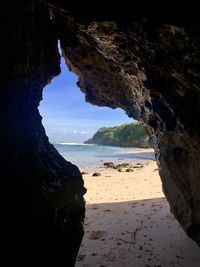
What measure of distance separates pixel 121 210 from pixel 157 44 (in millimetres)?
8732

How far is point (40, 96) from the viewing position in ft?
22.3

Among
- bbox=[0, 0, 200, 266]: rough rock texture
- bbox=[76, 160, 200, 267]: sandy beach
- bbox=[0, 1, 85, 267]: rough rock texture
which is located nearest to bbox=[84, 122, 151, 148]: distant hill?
bbox=[76, 160, 200, 267]: sandy beach

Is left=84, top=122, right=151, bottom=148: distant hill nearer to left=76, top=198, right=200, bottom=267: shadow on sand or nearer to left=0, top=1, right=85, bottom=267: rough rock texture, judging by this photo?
left=76, top=198, right=200, bottom=267: shadow on sand

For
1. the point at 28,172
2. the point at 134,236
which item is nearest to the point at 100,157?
the point at 134,236

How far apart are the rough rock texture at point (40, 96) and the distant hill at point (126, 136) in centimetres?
8154

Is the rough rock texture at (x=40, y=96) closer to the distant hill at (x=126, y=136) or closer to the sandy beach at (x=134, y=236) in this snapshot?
the sandy beach at (x=134, y=236)

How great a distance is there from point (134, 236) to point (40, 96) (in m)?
4.72

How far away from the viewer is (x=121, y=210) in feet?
40.1

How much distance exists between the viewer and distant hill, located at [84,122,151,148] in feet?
332

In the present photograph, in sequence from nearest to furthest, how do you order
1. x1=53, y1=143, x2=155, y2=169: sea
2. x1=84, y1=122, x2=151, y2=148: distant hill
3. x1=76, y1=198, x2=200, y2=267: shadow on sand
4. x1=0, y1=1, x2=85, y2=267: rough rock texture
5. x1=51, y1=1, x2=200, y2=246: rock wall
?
x1=51, y1=1, x2=200, y2=246: rock wall → x1=0, y1=1, x2=85, y2=267: rough rock texture → x1=76, y1=198, x2=200, y2=267: shadow on sand → x1=53, y1=143, x2=155, y2=169: sea → x1=84, y1=122, x2=151, y2=148: distant hill

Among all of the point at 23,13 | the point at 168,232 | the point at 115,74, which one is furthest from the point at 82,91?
the point at 23,13

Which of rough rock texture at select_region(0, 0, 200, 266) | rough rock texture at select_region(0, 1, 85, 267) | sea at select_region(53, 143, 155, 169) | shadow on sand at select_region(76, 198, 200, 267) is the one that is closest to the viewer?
rough rock texture at select_region(0, 0, 200, 266)

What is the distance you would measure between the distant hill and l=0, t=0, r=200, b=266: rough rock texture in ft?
268

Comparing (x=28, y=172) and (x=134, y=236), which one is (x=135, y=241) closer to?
(x=134, y=236)
